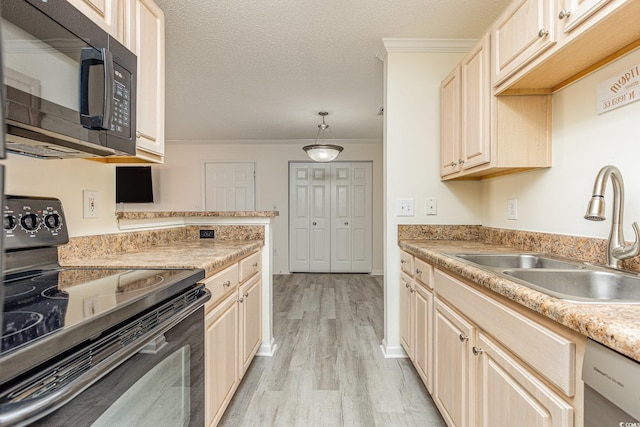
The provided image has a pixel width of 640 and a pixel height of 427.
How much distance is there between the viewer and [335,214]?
5.72 metres

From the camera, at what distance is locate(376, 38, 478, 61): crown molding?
235cm

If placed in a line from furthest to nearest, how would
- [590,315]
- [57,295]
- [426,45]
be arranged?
[426,45] → [57,295] → [590,315]

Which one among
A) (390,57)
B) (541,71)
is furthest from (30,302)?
(390,57)

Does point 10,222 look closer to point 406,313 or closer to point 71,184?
point 71,184

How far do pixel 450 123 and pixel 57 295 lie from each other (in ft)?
7.15

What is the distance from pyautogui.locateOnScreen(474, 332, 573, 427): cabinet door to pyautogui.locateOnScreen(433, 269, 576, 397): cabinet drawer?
0.04 m

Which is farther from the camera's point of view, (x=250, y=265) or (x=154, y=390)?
(x=250, y=265)

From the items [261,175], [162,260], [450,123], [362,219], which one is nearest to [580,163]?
[450,123]

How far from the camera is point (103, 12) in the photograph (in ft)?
3.96

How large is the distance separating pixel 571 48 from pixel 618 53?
0.22m

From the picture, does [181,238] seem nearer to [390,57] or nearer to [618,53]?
[390,57]

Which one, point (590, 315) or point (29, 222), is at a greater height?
point (29, 222)

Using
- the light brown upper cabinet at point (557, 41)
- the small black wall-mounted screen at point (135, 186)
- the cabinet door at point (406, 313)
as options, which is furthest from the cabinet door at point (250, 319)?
the small black wall-mounted screen at point (135, 186)

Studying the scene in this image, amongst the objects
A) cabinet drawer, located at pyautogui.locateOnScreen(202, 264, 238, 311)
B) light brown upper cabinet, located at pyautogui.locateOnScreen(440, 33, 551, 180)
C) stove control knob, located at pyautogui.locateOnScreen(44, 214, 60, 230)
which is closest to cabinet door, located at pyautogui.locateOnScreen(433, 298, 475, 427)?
light brown upper cabinet, located at pyautogui.locateOnScreen(440, 33, 551, 180)
